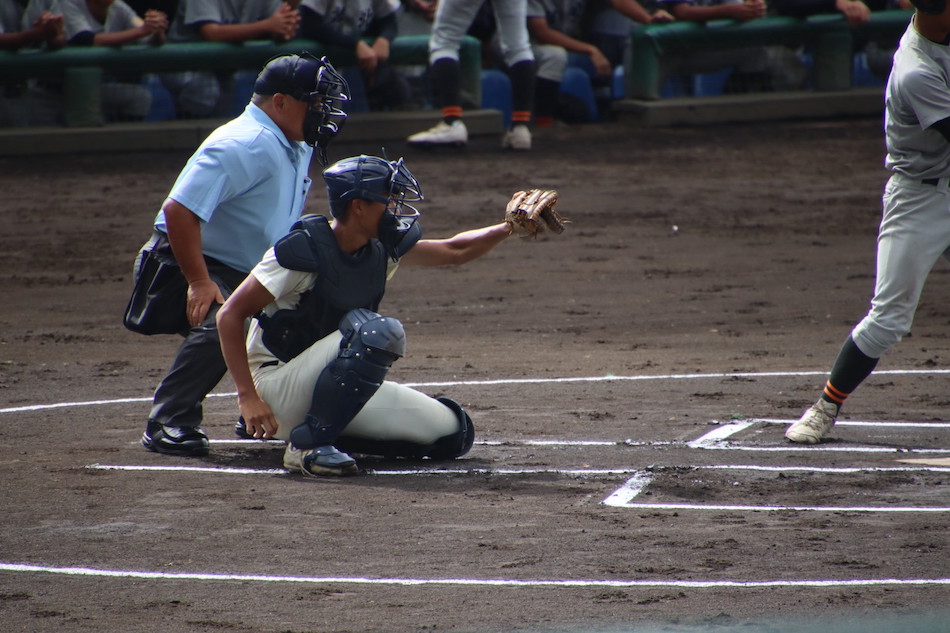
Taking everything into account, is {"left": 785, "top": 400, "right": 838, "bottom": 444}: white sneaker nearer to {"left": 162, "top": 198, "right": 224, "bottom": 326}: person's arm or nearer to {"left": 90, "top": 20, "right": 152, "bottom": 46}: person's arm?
{"left": 162, "top": 198, "right": 224, "bottom": 326}: person's arm

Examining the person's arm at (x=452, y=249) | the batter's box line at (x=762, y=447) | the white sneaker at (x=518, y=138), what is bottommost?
the white sneaker at (x=518, y=138)

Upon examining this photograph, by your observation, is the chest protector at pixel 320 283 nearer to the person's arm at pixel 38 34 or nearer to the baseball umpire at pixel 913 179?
the baseball umpire at pixel 913 179

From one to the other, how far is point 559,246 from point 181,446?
229 inches

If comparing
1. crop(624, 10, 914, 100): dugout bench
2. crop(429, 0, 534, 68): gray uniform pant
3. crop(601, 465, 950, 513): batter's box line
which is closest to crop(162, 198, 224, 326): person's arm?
crop(601, 465, 950, 513): batter's box line

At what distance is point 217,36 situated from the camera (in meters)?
12.7

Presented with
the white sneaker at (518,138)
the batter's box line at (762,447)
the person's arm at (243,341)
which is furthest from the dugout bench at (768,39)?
the person's arm at (243,341)

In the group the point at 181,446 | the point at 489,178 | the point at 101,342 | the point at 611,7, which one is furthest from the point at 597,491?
the point at 611,7

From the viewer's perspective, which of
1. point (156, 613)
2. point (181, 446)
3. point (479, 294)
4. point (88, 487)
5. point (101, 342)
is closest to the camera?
point (156, 613)

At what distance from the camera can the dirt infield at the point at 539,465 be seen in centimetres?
399

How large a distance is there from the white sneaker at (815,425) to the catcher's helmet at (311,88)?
2.38 meters

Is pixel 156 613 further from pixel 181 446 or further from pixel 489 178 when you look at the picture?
pixel 489 178

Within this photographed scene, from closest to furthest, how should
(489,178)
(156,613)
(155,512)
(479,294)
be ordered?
(156,613) → (155,512) → (479,294) → (489,178)

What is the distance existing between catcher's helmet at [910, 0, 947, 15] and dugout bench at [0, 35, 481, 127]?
27.3 feet

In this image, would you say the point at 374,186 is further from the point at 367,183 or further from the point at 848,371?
the point at 848,371
